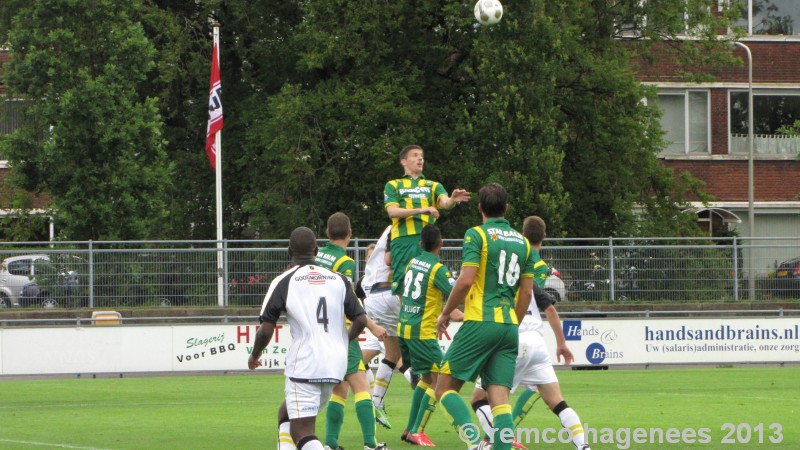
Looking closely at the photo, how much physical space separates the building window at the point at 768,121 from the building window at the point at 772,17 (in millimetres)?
2185

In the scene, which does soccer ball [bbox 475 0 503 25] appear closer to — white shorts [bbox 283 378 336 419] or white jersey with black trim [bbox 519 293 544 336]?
white jersey with black trim [bbox 519 293 544 336]

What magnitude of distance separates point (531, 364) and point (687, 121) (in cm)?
3546

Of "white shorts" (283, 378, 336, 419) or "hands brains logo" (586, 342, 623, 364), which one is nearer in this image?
Result: "white shorts" (283, 378, 336, 419)

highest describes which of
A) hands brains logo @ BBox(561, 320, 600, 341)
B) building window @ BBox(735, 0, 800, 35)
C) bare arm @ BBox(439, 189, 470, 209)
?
building window @ BBox(735, 0, 800, 35)

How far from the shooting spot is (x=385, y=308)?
43.3 feet

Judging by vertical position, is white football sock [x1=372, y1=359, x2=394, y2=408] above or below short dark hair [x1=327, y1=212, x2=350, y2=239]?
below

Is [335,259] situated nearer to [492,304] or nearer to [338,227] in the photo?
[338,227]

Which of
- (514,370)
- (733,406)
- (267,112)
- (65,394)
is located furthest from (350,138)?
(514,370)

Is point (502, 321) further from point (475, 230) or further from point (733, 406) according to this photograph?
point (733, 406)

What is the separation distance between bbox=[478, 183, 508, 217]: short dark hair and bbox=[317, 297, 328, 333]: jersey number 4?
153 centimetres

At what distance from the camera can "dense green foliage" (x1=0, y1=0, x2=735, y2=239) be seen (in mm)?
30266

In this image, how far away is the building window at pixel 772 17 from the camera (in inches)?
1745

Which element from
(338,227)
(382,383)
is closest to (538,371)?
(338,227)

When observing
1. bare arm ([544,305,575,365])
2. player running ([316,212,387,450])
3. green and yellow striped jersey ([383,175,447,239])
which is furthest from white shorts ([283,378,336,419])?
green and yellow striped jersey ([383,175,447,239])
